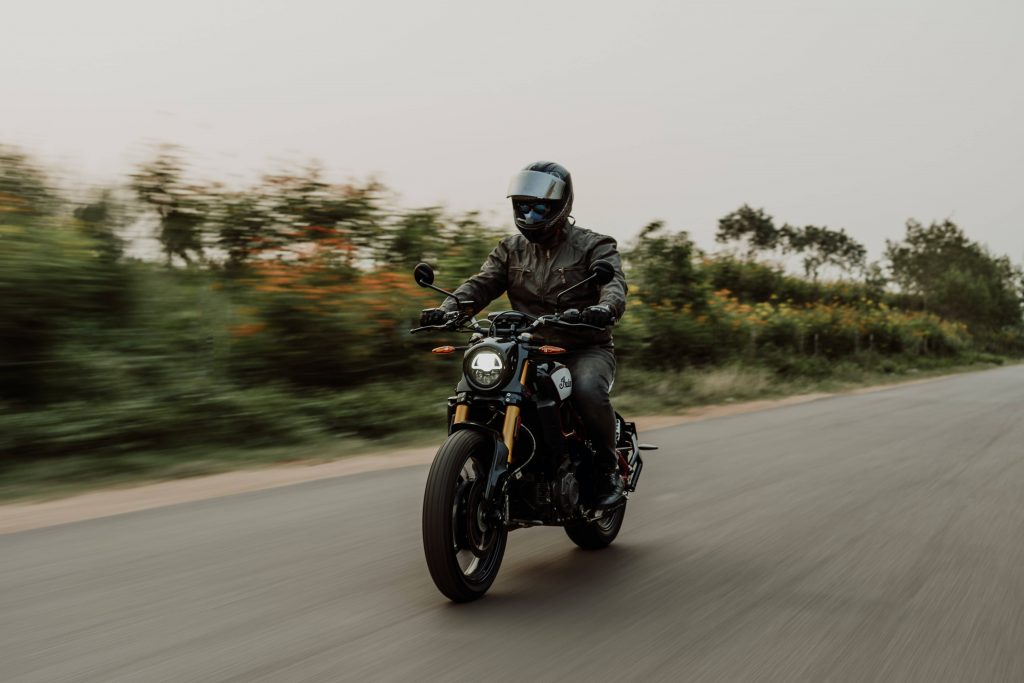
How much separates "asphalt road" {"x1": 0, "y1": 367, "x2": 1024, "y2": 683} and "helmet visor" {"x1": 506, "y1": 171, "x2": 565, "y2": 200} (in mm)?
1978

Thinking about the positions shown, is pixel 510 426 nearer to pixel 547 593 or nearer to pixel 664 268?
pixel 547 593

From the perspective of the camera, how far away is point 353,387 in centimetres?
1183

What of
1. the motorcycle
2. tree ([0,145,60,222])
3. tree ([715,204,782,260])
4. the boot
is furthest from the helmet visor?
tree ([715,204,782,260])

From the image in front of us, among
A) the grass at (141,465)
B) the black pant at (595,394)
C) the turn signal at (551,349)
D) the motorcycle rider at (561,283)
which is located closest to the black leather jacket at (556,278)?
the motorcycle rider at (561,283)

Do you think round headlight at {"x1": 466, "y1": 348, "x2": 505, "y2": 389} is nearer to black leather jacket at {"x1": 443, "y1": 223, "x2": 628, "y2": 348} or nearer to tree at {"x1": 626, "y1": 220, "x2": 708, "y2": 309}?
black leather jacket at {"x1": 443, "y1": 223, "x2": 628, "y2": 348}

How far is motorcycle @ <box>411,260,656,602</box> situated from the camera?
4.04m

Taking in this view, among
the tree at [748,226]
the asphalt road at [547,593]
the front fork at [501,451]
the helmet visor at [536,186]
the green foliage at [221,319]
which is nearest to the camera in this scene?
the asphalt road at [547,593]

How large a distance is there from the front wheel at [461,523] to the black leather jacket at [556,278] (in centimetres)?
98

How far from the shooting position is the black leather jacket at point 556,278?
4.98 meters

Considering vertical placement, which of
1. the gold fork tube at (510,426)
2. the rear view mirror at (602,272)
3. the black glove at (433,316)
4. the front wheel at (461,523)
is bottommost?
the front wheel at (461,523)

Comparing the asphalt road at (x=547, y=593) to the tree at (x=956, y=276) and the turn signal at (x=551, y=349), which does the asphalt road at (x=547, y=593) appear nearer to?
Result: the turn signal at (x=551, y=349)

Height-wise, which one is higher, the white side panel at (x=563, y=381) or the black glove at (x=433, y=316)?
the black glove at (x=433, y=316)

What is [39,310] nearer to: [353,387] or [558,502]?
[353,387]

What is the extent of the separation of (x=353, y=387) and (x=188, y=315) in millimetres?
2538
